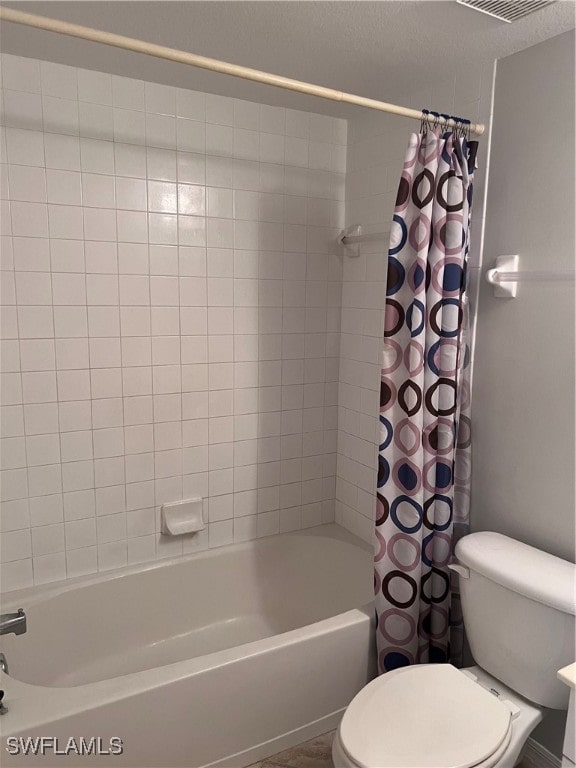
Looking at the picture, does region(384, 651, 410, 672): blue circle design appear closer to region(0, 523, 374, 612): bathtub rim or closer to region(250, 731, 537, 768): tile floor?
region(250, 731, 537, 768): tile floor

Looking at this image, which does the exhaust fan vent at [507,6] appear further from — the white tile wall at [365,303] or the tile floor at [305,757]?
the tile floor at [305,757]

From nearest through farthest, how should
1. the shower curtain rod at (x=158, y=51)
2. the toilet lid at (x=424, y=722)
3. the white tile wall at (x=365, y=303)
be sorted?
the shower curtain rod at (x=158, y=51) → the toilet lid at (x=424, y=722) → the white tile wall at (x=365, y=303)

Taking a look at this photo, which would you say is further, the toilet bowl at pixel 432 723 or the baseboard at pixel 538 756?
the baseboard at pixel 538 756

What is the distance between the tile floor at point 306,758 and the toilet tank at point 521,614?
48 cm

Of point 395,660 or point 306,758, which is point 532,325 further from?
point 306,758

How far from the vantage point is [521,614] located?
1627 millimetres

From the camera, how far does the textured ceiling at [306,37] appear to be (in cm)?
159

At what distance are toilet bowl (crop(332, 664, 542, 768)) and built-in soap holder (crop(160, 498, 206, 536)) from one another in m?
1.09

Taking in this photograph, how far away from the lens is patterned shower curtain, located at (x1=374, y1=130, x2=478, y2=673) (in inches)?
72.9

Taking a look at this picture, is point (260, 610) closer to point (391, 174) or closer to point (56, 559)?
point (56, 559)

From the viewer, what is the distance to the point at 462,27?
5.49ft

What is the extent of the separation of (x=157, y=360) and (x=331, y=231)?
3.33ft

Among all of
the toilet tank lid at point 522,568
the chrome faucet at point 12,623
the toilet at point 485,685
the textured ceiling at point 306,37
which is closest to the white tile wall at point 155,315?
the textured ceiling at point 306,37

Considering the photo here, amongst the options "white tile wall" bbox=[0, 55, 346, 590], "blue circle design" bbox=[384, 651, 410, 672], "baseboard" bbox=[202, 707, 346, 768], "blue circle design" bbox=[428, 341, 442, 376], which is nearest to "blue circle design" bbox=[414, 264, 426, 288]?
"blue circle design" bbox=[428, 341, 442, 376]
